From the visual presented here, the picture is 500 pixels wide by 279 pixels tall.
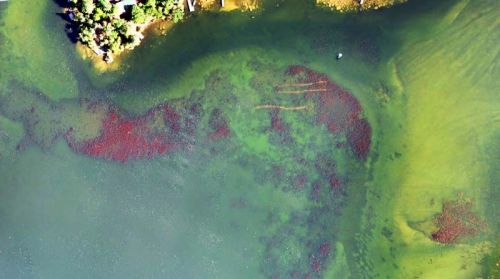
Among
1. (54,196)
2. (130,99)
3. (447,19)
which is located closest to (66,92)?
(130,99)

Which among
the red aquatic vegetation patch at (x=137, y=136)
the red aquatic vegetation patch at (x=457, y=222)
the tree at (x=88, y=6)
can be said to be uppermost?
the tree at (x=88, y=6)

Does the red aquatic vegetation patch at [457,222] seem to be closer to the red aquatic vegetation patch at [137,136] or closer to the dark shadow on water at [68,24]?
the red aquatic vegetation patch at [137,136]

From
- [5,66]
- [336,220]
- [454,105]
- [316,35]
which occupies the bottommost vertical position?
[336,220]

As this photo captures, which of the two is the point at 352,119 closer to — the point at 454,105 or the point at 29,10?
the point at 454,105

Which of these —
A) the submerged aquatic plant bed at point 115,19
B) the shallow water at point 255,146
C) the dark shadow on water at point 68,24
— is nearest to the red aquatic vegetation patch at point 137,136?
the shallow water at point 255,146

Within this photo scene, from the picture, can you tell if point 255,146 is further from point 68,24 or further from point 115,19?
point 68,24

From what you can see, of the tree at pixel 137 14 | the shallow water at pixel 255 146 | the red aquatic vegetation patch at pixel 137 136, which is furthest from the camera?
the red aquatic vegetation patch at pixel 137 136

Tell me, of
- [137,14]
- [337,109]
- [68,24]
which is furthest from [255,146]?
[68,24]
